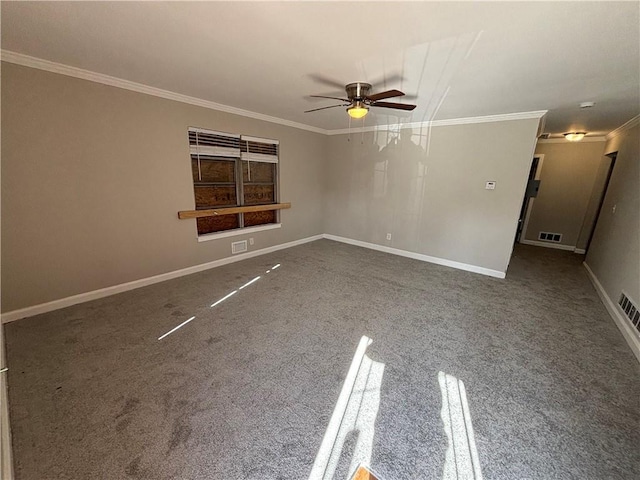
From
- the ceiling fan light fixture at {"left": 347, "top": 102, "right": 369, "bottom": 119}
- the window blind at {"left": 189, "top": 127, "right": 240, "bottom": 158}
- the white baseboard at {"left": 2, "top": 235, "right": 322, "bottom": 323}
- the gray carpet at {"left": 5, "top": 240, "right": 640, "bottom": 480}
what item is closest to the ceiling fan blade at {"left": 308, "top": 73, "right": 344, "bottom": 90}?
the ceiling fan light fixture at {"left": 347, "top": 102, "right": 369, "bottom": 119}

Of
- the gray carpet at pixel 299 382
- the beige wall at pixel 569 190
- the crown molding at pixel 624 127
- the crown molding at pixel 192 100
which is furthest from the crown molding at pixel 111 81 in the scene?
the beige wall at pixel 569 190

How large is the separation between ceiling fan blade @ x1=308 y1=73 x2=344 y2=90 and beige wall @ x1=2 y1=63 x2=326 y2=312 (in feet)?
5.90

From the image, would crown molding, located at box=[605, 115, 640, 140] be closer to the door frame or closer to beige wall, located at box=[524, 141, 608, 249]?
beige wall, located at box=[524, 141, 608, 249]

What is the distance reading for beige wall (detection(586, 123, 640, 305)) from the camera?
2822 mm

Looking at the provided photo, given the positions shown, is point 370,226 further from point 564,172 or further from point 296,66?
point 564,172

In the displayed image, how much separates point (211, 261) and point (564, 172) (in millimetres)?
7026

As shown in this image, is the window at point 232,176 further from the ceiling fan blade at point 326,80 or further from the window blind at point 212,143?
the ceiling fan blade at point 326,80

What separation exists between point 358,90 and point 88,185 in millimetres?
2990

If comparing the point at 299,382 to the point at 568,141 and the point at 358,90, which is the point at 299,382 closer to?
the point at 358,90

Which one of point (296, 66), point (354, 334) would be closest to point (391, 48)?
point (296, 66)

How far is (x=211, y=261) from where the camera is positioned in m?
4.01

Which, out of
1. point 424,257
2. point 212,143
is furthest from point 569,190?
point 212,143

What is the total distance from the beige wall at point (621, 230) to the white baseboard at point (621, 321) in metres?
0.07

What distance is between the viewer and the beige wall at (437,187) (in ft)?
12.2
